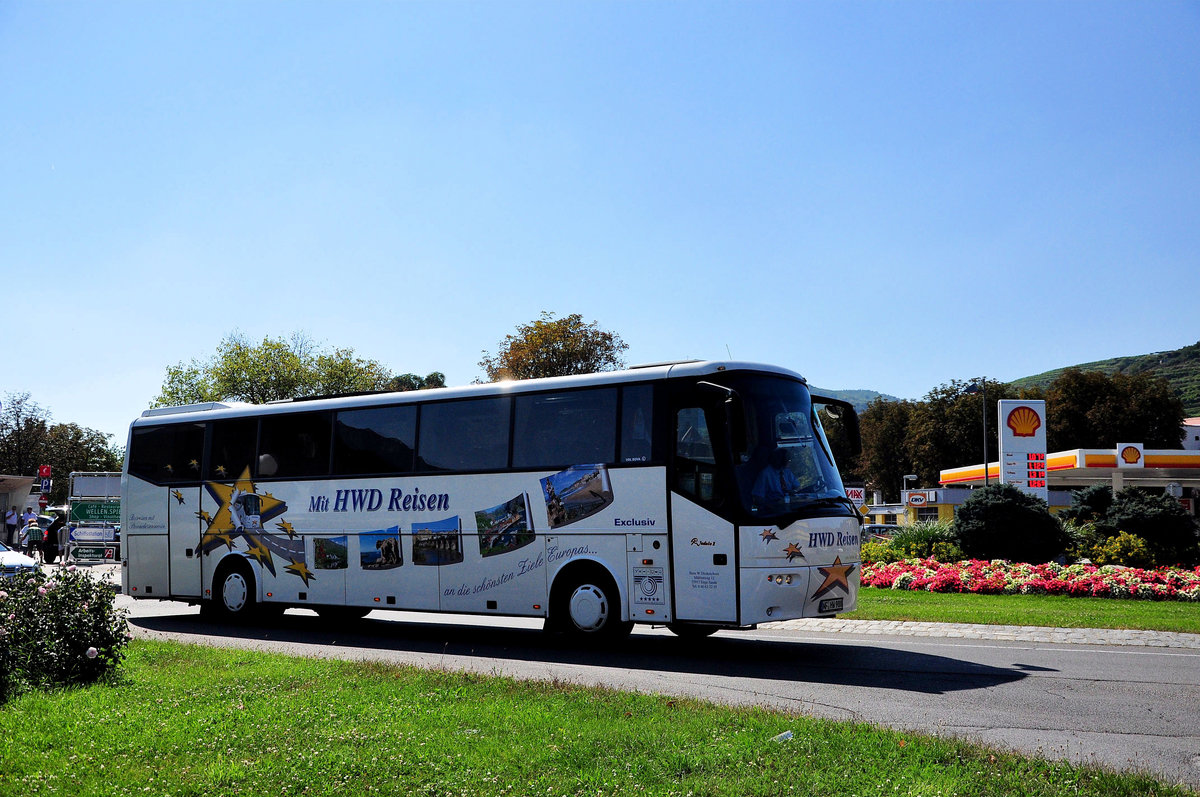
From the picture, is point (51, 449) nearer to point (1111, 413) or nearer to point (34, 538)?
point (34, 538)

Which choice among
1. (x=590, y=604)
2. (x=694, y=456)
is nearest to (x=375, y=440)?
(x=590, y=604)

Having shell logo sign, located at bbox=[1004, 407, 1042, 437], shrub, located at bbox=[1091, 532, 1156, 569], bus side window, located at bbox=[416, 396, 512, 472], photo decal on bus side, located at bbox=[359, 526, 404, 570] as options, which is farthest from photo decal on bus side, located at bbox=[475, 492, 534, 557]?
shell logo sign, located at bbox=[1004, 407, 1042, 437]

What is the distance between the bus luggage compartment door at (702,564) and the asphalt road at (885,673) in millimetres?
664

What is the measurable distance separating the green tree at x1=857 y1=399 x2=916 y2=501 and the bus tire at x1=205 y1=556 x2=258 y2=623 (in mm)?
81766

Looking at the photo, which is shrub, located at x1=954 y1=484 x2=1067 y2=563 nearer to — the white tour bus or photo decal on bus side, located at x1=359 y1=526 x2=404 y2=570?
the white tour bus

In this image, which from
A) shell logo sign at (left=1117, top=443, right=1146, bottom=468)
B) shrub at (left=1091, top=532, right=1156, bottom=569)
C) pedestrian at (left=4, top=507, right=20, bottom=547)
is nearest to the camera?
shrub at (left=1091, top=532, right=1156, bottom=569)

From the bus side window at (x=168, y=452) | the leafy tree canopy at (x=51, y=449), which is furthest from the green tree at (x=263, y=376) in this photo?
the bus side window at (x=168, y=452)

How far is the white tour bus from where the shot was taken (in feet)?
39.3

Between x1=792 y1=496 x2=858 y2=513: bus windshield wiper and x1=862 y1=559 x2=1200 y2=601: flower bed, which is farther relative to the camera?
x1=862 y1=559 x2=1200 y2=601: flower bed

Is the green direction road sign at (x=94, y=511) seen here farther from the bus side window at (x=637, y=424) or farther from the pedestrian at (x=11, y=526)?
the bus side window at (x=637, y=424)

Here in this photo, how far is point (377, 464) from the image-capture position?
15.4 m

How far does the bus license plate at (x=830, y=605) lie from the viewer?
11891mm

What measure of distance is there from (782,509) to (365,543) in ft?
21.9

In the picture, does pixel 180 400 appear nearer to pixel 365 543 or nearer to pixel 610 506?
pixel 365 543
